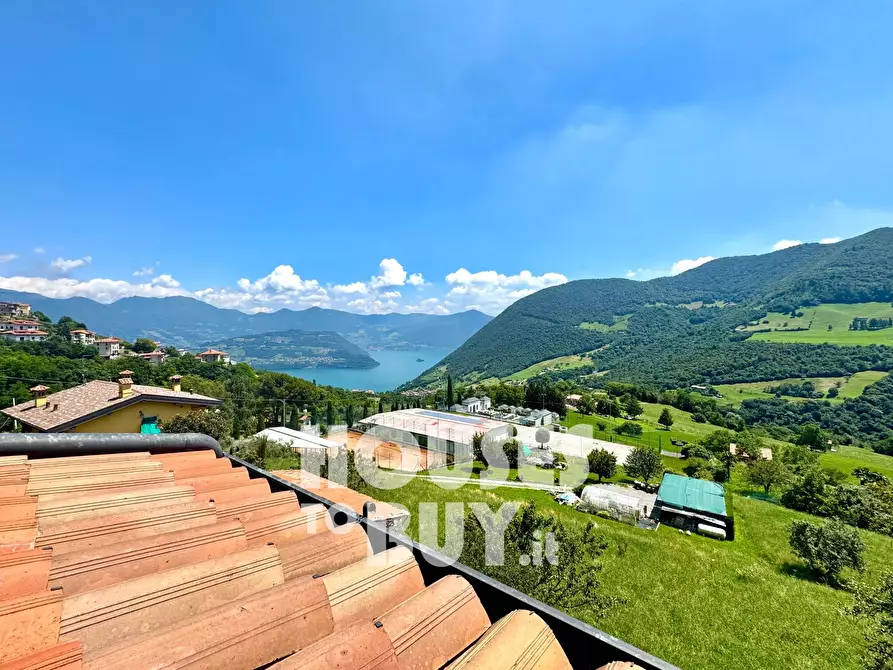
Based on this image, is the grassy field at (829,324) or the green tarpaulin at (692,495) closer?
the green tarpaulin at (692,495)

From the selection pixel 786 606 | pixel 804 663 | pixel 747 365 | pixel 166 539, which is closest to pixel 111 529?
pixel 166 539

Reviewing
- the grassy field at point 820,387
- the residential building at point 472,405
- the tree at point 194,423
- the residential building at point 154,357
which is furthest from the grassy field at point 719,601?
the grassy field at point 820,387

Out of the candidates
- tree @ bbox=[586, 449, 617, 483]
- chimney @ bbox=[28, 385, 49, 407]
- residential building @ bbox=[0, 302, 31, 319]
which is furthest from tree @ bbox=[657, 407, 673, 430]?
residential building @ bbox=[0, 302, 31, 319]

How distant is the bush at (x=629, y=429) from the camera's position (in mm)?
50969

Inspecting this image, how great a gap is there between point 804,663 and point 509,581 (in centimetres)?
907

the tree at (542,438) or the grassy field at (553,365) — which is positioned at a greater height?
the tree at (542,438)

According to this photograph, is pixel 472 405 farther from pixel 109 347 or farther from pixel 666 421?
pixel 109 347

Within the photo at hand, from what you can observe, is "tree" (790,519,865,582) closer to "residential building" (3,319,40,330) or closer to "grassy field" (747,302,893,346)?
"residential building" (3,319,40,330)

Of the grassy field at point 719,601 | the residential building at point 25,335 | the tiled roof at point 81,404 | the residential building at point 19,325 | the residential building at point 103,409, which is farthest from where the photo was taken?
the residential building at point 19,325

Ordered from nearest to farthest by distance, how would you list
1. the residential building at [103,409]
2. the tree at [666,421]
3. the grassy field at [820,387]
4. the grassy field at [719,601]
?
the grassy field at [719,601] → the residential building at [103,409] → the tree at [666,421] → the grassy field at [820,387]

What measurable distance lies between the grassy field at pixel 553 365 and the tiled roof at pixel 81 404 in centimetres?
11419

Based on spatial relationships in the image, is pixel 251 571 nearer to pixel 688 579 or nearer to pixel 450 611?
pixel 450 611

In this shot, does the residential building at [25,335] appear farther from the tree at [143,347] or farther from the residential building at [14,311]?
the residential building at [14,311]

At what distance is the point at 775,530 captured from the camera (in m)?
20.4
